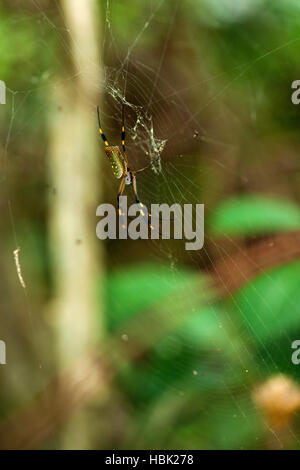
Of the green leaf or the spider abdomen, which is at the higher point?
the spider abdomen

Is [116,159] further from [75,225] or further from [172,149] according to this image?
[75,225]

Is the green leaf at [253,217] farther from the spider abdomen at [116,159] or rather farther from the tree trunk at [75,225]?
the tree trunk at [75,225]

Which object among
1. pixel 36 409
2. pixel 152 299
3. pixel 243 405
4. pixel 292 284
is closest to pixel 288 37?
pixel 292 284

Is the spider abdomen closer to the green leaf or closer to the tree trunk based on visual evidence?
the tree trunk

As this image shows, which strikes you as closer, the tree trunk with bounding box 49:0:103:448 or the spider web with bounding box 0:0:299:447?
the spider web with bounding box 0:0:299:447

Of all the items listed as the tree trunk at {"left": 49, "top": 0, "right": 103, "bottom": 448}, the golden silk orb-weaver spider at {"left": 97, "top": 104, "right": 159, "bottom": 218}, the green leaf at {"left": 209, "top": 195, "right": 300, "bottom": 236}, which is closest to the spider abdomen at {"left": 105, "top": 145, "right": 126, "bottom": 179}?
the golden silk orb-weaver spider at {"left": 97, "top": 104, "right": 159, "bottom": 218}

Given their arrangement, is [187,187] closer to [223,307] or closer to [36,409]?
[223,307]
